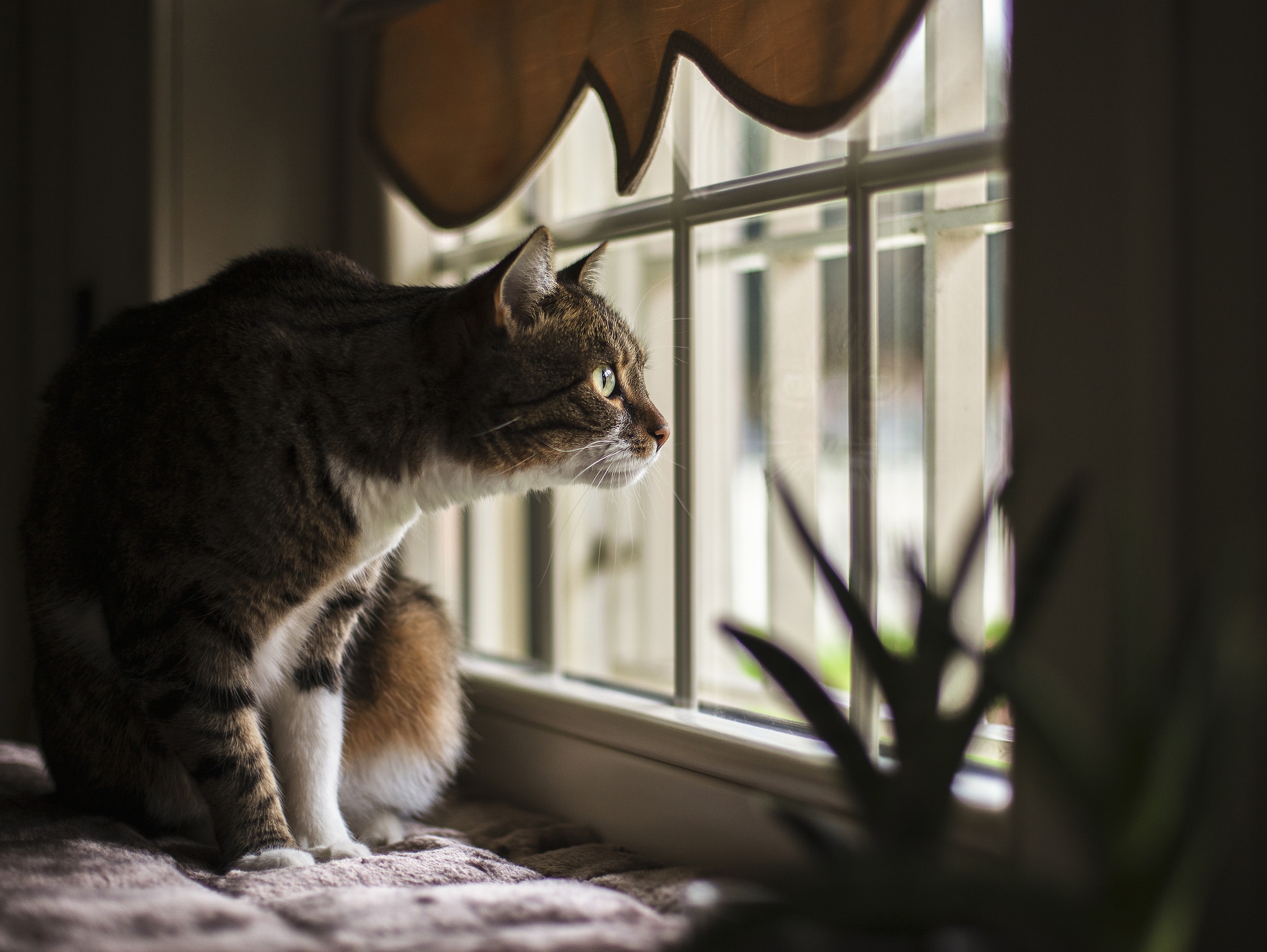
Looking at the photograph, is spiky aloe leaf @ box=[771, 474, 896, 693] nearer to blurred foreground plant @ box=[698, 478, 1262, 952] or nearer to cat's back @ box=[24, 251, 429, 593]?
blurred foreground plant @ box=[698, 478, 1262, 952]

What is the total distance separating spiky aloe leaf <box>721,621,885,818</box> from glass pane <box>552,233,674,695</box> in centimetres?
101

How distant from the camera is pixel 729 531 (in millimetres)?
2445

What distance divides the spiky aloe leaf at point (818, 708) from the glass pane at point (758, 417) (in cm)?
114

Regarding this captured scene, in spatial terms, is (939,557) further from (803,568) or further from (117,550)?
(803,568)

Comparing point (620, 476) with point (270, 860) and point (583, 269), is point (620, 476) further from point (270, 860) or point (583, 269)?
point (270, 860)

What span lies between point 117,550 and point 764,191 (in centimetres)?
85

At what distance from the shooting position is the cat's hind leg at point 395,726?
1.25m

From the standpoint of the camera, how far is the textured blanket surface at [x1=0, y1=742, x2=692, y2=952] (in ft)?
2.37

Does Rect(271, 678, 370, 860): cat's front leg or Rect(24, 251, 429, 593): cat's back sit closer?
Rect(24, 251, 429, 593): cat's back

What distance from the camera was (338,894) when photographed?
0.86 metres

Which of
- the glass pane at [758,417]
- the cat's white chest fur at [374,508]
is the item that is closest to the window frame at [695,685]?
the cat's white chest fur at [374,508]

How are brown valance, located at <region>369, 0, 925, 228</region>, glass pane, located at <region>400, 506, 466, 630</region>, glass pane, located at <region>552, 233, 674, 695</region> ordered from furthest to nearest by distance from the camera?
1. glass pane, located at <region>552, 233, 674, 695</region>
2. glass pane, located at <region>400, 506, 466, 630</region>
3. brown valance, located at <region>369, 0, 925, 228</region>

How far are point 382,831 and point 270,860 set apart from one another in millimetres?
247

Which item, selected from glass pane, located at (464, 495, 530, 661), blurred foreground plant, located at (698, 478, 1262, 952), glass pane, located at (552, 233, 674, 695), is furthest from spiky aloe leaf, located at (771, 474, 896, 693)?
glass pane, located at (464, 495, 530, 661)
